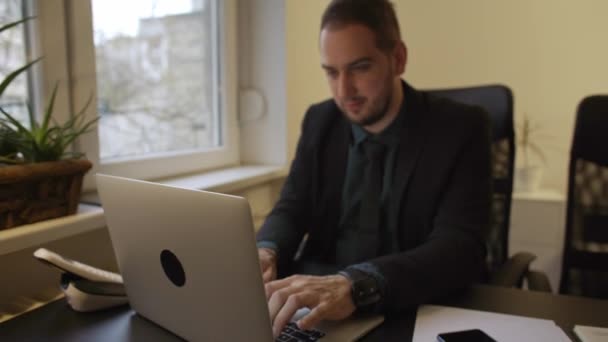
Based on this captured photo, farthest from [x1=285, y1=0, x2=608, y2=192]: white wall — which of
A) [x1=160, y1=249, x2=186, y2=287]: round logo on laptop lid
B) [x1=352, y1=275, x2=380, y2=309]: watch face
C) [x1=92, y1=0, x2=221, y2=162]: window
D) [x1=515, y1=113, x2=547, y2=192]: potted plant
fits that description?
[x1=160, y1=249, x2=186, y2=287]: round logo on laptop lid

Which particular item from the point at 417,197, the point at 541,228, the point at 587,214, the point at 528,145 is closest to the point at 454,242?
the point at 417,197

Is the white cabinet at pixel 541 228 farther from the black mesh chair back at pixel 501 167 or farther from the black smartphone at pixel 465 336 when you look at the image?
the black smartphone at pixel 465 336

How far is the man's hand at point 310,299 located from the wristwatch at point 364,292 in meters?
0.01

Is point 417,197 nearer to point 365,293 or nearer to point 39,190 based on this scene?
point 365,293

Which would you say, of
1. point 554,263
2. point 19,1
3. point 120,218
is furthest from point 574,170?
point 19,1

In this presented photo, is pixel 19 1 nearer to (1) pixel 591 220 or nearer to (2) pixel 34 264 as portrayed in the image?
(2) pixel 34 264

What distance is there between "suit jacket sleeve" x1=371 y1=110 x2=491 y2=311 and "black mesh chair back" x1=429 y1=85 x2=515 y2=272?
33cm

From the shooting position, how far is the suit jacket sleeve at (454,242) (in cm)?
87

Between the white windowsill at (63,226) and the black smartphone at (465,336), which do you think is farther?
the white windowsill at (63,226)

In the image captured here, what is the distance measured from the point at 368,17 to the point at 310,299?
0.71 meters

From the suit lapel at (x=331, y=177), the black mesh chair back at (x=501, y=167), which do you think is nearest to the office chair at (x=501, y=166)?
the black mesh chair back at (x=501, y=167)

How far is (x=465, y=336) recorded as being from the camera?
0.72 meters

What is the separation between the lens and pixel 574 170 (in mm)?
1388

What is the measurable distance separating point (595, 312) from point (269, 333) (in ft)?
1.98
